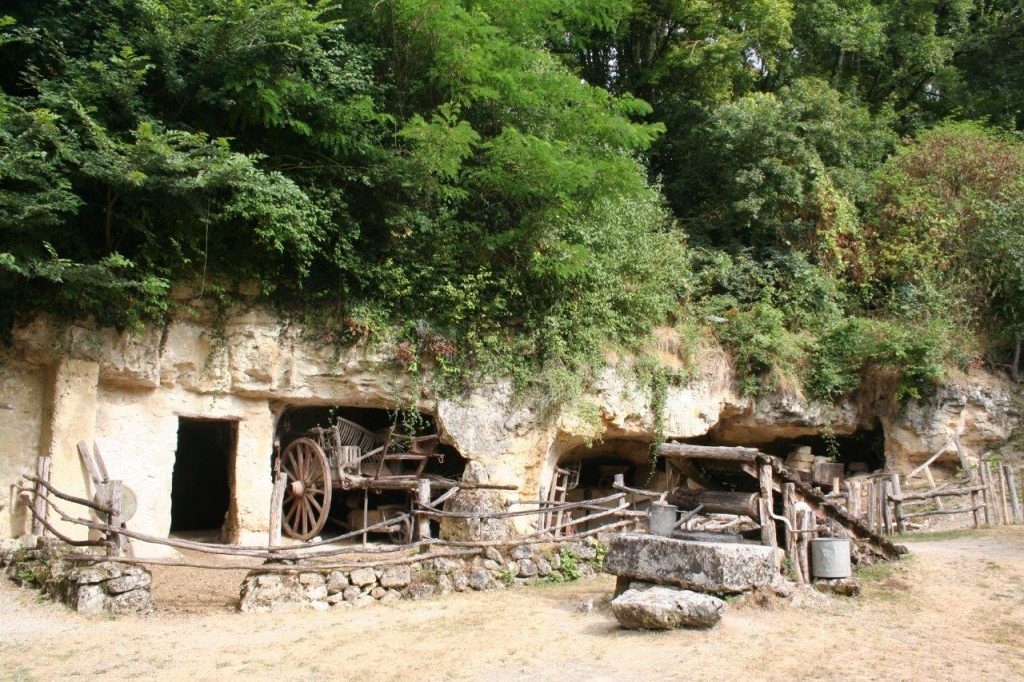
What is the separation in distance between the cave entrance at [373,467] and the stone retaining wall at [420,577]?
2710mm

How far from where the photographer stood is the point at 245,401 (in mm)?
13188

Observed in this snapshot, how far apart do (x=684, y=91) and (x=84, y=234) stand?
1473 centimetres

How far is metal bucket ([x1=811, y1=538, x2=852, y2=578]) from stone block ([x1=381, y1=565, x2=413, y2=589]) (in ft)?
16.6

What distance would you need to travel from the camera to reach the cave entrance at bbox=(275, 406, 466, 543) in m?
14.0

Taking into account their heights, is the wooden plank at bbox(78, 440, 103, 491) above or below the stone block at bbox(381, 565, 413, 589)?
above

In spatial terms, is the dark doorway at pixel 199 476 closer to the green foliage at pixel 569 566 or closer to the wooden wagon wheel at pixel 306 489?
the wooden wagon wheel at pixel 306 489

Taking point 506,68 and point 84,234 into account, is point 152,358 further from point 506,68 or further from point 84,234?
point 506,68

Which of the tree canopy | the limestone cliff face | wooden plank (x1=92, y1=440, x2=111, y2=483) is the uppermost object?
the tree canopy

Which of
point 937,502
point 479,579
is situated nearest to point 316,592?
point 479,579

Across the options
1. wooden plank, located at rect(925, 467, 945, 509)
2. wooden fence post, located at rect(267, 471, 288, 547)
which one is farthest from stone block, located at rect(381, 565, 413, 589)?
wooden plank, located at rect(925, 467, 945, 509)

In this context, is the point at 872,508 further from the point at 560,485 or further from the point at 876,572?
the point at 560,485

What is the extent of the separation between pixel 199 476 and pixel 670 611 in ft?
41.9

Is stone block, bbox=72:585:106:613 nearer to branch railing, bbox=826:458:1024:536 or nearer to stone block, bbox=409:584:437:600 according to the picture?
stone block, bbox=409:584:437:600

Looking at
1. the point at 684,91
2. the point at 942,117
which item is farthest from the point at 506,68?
the point at 942,117
